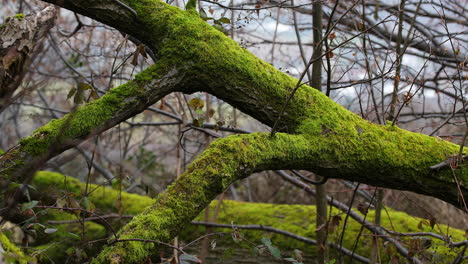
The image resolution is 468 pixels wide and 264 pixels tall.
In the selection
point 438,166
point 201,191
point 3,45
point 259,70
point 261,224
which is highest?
point 3,45

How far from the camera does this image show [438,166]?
8.61 ft

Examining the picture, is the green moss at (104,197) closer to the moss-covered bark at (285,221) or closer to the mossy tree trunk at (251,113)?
the moss-covered bark at (285,221)

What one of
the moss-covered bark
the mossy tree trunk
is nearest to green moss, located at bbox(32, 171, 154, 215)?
the moss-covered bark

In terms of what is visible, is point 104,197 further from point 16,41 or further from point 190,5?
point 190,5

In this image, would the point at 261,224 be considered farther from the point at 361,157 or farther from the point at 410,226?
the point at 361,157

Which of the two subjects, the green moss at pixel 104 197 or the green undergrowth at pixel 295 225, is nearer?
the green undergrowth at pixel 295 225

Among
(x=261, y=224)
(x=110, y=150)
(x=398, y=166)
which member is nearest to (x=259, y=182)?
(x=110, y=150)

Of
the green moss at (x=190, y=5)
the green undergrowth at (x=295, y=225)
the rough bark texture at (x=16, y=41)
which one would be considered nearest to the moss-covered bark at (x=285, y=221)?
the green undergrowth at (x=295, y=225)

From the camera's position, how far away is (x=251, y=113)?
8.87 feet

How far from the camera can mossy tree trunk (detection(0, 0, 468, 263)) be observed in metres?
2.30

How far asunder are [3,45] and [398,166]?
2969 mm

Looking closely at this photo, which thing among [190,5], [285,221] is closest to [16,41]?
[190,5]

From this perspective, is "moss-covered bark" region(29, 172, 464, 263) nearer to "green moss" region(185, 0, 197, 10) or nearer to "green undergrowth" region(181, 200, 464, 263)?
"green undergrowth" region(181, 200, 464, 263)

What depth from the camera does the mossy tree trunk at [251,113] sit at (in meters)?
2.30
